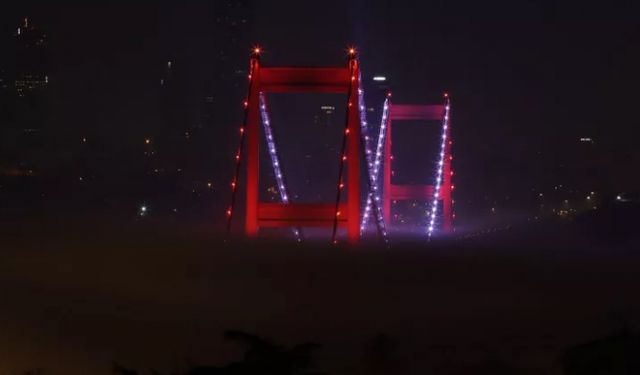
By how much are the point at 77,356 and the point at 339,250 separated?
47.8ft

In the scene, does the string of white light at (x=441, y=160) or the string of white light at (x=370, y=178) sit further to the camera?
the string of white light at (x=441, y=160)

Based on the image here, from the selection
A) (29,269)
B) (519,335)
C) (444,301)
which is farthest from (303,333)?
(29,269)

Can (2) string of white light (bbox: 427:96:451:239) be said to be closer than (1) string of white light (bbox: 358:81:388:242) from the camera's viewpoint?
No

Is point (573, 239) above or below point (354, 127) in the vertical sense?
below

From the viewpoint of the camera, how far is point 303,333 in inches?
391

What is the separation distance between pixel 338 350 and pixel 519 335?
1.92m

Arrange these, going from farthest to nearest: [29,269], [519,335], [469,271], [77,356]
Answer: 1. [469,271]
2. [29,269]
3. [519,335]
4. [77,356]

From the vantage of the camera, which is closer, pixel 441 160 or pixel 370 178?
pixel 370 178

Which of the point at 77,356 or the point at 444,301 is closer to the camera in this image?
the point at 77,356

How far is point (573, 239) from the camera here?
26.6m

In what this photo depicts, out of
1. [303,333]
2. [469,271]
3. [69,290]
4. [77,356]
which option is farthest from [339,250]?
[77,356]

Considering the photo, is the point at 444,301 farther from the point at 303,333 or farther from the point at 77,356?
the point at 77,356

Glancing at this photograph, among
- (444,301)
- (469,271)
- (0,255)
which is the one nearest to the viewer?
(444,301)

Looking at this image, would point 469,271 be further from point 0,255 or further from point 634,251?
point 0,255
